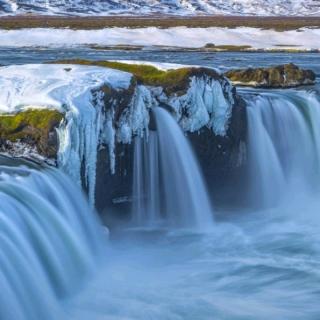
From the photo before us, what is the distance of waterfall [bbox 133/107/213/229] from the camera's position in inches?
640

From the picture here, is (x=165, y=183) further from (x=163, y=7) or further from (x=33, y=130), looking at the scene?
(x=163, y=7)

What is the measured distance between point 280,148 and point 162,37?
1872 inches

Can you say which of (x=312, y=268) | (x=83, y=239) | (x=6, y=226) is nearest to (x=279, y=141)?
→ (x=312, y=268)

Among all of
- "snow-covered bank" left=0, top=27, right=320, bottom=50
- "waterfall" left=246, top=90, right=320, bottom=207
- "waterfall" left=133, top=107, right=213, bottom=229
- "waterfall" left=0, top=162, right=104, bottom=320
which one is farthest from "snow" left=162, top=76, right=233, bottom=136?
"snow-covered bank" left=0, top=27, right=320, bottom=50

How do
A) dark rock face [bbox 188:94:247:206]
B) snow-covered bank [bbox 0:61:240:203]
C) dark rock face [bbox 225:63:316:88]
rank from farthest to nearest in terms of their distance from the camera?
dark rock face [bbox 225:63:316:88] → dark rock face [bbox 188:94:247:206] → snow-covered bank [bbox 0:61:240:203]

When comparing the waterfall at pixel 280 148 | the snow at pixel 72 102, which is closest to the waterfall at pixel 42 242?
the snow at pixel 72 102

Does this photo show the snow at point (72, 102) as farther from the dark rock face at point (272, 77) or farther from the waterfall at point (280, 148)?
the dark rock face at point (272, 77)

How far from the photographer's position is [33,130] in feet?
45.3

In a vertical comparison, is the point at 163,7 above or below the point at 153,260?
above

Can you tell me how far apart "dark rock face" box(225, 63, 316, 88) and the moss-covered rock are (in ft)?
38.3

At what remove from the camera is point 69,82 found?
50.0 feet

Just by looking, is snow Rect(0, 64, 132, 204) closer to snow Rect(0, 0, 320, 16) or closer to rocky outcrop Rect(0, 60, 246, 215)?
rocky outcrop Rect(0, 60, 246, 215)

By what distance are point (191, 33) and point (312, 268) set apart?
56745 millimetres

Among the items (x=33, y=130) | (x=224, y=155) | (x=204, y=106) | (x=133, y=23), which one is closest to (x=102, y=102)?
(x=33, y=130)
